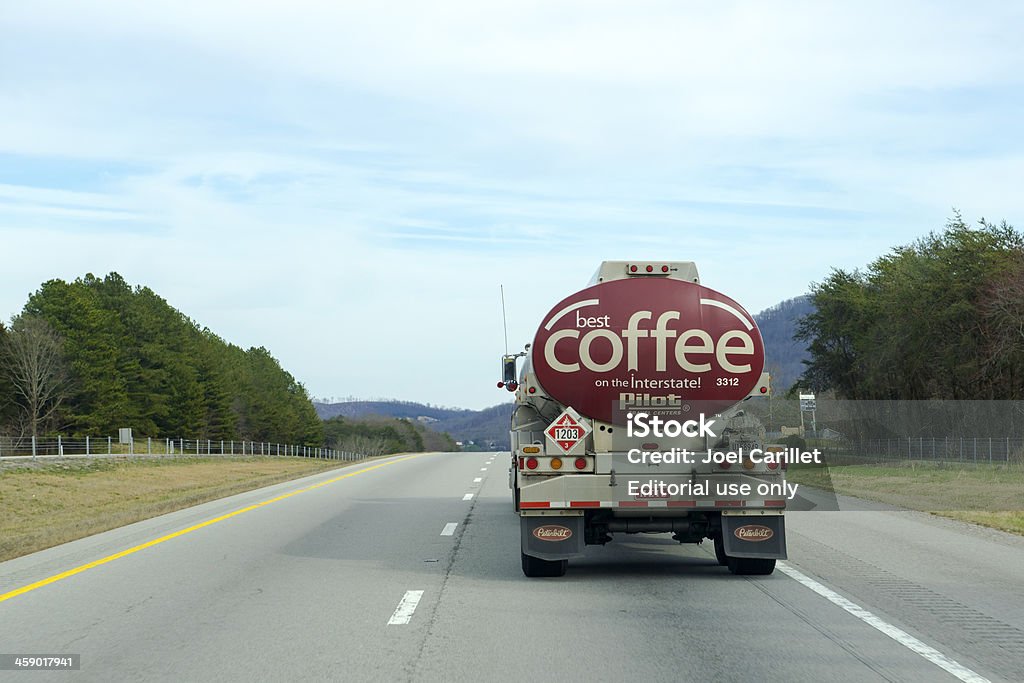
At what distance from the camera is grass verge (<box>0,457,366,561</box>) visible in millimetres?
18891

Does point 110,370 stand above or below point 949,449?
above

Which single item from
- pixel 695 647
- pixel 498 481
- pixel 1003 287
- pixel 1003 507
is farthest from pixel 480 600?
pixel 1003 287

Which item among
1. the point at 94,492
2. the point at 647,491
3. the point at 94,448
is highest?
the point at 647,491

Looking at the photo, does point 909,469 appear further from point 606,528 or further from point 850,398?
A: point 850,398

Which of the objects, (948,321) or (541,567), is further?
(948,321)

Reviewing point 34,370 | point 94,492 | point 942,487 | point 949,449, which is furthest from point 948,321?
point 34,370

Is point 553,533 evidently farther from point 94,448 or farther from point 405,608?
point 94,448

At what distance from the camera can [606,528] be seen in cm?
1220

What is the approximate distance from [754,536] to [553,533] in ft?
6.96

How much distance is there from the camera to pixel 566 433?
12.0 metres

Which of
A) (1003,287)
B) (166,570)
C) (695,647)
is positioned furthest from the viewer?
(1003,287)

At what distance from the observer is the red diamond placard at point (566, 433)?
39.3 feet

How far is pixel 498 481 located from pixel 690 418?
18804 mm

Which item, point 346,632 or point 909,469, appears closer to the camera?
point 346,632
